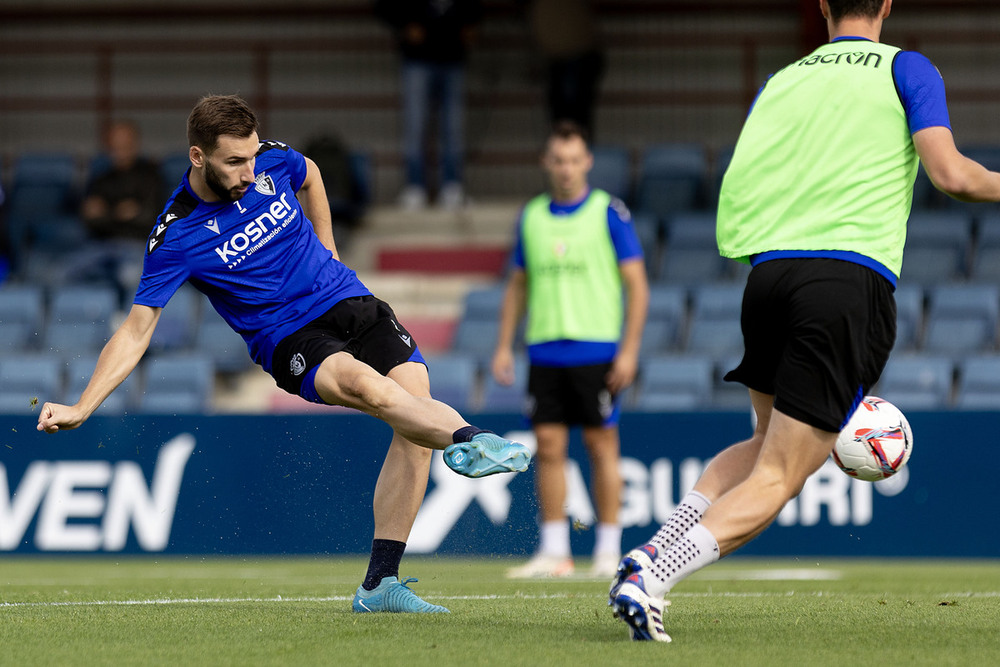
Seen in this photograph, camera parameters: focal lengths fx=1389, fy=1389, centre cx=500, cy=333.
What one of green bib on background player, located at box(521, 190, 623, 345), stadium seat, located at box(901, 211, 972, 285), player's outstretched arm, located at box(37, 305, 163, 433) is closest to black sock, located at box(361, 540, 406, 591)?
player's outstretched arm, located at box(37, 305, 163, 433)

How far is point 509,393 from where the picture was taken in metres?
10.7

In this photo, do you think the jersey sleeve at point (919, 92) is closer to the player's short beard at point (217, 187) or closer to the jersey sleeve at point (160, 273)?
the player's short beard at point (217, 187)

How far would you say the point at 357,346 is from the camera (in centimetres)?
509

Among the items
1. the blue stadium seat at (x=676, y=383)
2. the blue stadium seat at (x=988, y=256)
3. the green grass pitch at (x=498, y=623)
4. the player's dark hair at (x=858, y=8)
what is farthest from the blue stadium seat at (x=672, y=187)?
the player's dark hair at (x=858, y=8)

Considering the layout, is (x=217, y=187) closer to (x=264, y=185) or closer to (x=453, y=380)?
(x=264, y=185)

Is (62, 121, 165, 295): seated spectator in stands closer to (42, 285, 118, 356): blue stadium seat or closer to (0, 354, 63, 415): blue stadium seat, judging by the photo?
(42, 285, 118, 356): blue stadium seat

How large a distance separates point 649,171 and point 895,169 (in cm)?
964

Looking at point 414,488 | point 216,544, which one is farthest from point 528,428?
point 414,488

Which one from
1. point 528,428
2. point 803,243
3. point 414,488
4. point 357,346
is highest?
point 803,243

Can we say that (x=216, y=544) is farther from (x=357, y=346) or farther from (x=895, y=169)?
(x=895, y=169)

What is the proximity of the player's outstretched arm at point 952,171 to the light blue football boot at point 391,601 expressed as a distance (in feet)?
7.58

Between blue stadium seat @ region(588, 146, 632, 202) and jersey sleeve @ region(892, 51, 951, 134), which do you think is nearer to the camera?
jersey sleeve @ region(892, 51, 951, 134)

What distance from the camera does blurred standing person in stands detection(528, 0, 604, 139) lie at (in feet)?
45.7

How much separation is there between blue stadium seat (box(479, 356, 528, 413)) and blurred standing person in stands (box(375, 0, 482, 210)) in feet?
12.8
